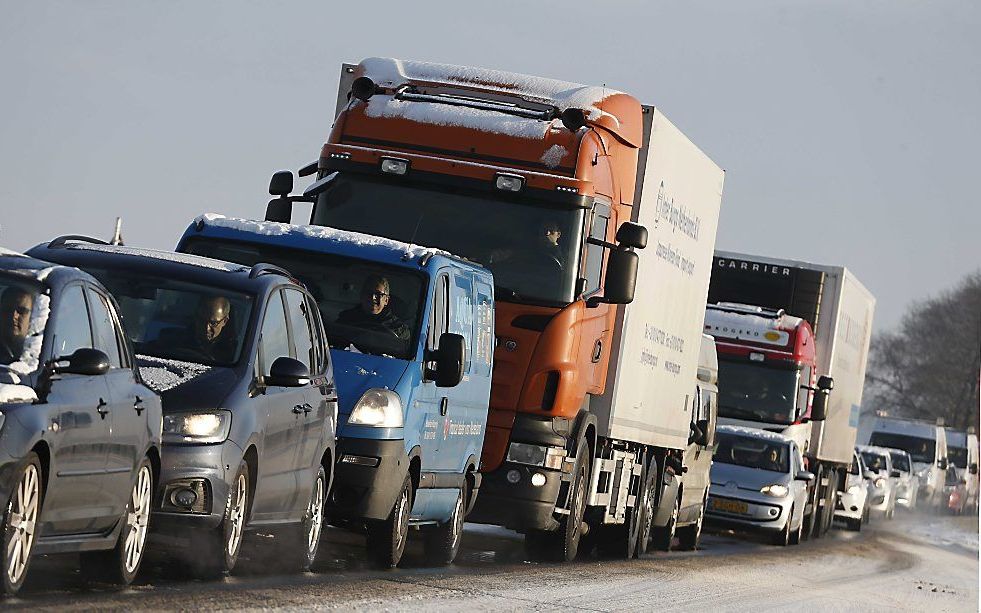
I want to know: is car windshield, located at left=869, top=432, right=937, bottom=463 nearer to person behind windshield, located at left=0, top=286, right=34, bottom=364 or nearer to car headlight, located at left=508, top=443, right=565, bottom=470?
car headlight, located at left=508, top=443, right=565, bottom=470

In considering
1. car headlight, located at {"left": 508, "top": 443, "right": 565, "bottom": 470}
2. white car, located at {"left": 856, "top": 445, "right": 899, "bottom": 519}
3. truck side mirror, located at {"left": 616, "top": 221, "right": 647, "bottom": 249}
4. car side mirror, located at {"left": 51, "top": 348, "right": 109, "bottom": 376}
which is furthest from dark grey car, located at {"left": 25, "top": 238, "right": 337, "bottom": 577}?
white car, located at {"left": 856, "top": 445, "right": 899, "bottom": 519}

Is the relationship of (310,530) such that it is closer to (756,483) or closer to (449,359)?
(449,359)

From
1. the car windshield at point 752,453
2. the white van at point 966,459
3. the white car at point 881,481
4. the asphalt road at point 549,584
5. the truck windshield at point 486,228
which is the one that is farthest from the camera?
the white van at point 966,459

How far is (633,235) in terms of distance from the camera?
1795 cm

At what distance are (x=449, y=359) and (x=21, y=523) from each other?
582 cm

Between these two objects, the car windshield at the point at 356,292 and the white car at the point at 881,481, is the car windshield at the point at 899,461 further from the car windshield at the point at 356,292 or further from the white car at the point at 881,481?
the car windshield at the point at 356,292

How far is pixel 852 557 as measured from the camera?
29.6 meters

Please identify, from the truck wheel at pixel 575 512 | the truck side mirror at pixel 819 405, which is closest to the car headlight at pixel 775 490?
the truck side mirror at pixel 819 405

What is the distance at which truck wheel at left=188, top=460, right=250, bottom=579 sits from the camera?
11.8m

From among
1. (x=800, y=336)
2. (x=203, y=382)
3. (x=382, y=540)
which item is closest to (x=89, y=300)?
(x=203, y=382)

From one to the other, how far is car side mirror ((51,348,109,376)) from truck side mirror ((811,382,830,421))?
24.7m

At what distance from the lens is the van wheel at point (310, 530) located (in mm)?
13297

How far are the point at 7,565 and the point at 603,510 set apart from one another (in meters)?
11.7

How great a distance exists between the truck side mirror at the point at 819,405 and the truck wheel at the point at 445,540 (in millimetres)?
17642
